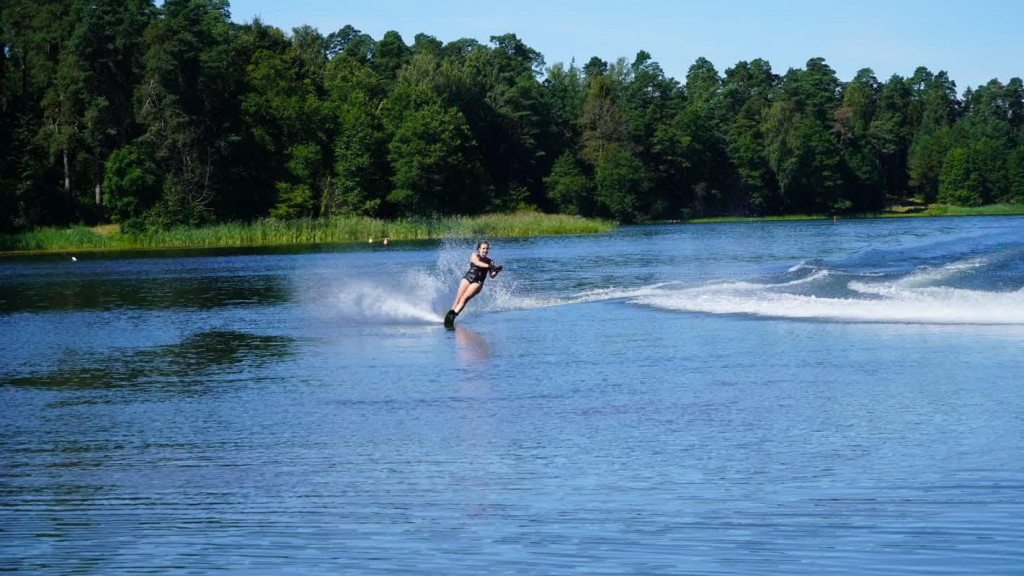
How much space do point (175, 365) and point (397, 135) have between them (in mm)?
77956

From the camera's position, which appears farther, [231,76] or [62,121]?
[231,76]

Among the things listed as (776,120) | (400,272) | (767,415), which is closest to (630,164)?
(776,120)

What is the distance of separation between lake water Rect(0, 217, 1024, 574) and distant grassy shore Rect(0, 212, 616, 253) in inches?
1922

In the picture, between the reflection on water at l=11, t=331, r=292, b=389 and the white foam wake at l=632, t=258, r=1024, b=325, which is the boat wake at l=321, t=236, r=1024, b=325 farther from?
the reflection on water at l=11, t=331, r=292, b=389

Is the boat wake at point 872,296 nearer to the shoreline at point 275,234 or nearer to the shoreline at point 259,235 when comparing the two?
the shoreline at point 275,234

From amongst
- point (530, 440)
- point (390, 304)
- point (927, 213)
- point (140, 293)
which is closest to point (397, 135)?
point (140, 293)

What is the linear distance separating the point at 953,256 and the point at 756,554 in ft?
107

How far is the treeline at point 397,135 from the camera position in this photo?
3137 inches

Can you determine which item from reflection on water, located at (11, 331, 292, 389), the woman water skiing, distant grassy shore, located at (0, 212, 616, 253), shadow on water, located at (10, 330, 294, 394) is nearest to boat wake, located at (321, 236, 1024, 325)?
the woman water skiing

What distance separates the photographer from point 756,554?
276 inches

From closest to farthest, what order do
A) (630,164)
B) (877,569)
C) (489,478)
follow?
(877,569)
(489,478)
(630,164)

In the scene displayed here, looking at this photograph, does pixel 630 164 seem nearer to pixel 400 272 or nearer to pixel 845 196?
pixel 845 196

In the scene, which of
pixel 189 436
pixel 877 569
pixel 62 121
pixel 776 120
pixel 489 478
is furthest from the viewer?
pixel 776 120

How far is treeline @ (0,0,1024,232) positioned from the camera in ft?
261
